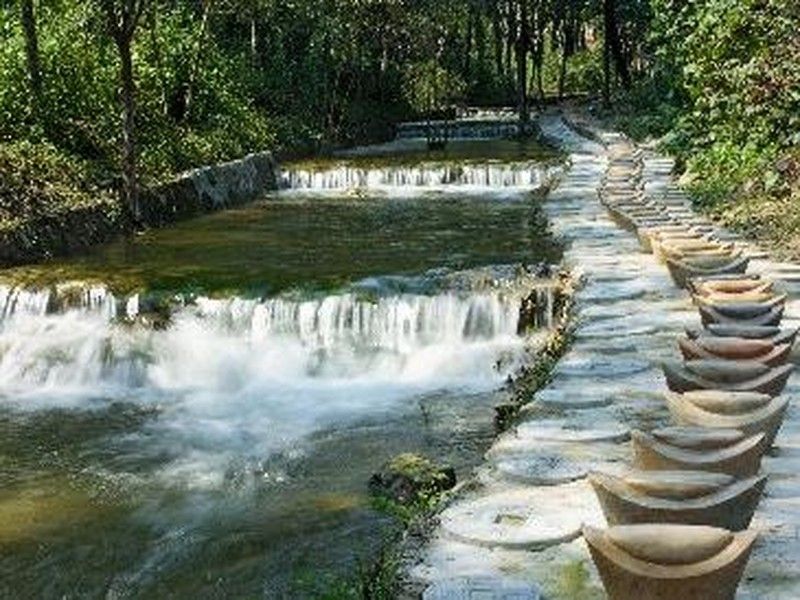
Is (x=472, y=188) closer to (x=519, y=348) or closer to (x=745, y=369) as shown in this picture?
(x=519, y=348)

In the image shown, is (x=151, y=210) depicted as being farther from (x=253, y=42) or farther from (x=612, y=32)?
(x=612, y=32)

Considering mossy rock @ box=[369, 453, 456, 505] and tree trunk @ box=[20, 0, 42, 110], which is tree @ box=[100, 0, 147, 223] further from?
mossy rock @ box=[369, 453, 456, 505]

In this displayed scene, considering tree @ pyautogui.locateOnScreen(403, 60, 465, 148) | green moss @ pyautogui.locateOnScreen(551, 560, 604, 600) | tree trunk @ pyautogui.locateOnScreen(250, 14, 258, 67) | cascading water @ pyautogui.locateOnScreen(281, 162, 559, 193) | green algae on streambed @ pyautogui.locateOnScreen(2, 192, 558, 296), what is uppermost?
tree trunk @ pyautogui.locateOnScreen(250, 14, 258, 67)

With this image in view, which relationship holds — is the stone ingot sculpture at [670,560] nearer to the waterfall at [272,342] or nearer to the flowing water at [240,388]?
the flowing water at [240,388]

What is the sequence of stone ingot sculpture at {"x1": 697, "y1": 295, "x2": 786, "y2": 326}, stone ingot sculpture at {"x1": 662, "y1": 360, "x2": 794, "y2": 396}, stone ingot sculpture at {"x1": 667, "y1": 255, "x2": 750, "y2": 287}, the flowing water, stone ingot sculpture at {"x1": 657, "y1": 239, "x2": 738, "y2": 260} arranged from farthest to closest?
stone ingot sculpture at {"x1": 657, "y1": 239, "x2": 738, "y2": 260}
stone ingot sculpture at {"x1": 667, "y1": 255, "x2": 750, "y2": 287}
stone ingot sculpture at {"x1": 697, "y1": 295, "x2": 786, "y2": 326}
the flowing water
stone ingot sculpture at {"x1": 662, "y1": 360, "x2": 794, "y2": 396}

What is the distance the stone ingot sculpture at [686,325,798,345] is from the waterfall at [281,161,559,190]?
16.5 meters

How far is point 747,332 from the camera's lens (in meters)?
7.19

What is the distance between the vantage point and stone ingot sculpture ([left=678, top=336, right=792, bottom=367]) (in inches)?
261

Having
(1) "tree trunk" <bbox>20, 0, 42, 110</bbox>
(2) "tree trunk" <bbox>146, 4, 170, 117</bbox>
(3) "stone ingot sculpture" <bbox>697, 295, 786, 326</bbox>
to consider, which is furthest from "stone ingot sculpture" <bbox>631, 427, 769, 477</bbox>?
(2) "tree trunk" <bbox>146, 4, 170, 117</bbox>

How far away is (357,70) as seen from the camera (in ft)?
113

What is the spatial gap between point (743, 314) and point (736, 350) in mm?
1151

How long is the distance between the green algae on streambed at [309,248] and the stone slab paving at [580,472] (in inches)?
161

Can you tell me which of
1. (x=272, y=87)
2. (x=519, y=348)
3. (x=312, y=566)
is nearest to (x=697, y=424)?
(x=312, y=566)

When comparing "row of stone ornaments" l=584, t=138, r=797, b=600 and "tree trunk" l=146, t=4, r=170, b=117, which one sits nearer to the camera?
"row of stone ornaments" l=584, t=138, r=797, b=600
